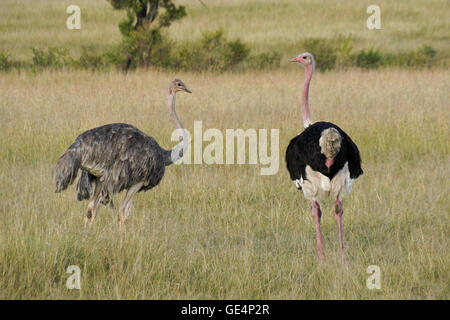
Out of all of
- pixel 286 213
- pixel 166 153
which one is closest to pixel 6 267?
pixel 166 153

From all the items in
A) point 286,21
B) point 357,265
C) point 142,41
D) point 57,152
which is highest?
point 286,21

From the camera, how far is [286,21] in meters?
33.3

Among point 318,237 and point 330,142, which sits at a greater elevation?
point 330,142

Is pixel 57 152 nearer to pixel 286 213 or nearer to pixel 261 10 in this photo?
pixel 286 213

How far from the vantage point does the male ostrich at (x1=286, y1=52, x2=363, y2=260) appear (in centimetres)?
521

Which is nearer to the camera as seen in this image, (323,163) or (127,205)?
(323,163)

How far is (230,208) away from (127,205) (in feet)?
4.39

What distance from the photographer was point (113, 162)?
6113 millimetres

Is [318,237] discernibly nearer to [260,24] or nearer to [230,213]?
[230,213]

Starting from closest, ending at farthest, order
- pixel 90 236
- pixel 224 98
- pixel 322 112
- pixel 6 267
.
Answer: pixel 6 267
pixel 90 236
pixel 322 112
pixel 224 98

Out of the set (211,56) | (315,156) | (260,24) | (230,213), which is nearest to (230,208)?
(230,213)

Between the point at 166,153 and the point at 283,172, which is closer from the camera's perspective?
the point at 166,153

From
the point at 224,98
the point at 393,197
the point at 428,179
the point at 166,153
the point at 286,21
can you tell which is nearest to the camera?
the point at 166,153

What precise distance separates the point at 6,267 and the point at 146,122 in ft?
19.9
